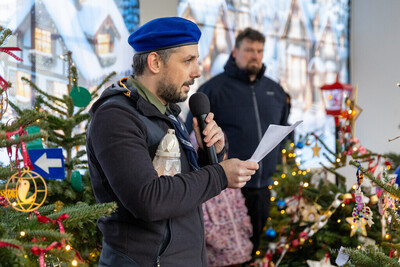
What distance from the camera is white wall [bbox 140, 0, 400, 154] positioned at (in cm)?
655

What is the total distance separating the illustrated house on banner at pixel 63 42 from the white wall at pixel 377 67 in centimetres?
385

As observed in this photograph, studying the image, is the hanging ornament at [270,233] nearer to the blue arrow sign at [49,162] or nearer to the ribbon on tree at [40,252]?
the blue arrow sign at [49,162]

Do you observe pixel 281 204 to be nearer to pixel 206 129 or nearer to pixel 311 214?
pixel 311 214

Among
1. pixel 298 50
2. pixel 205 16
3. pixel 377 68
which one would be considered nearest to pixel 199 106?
pixel 205 16

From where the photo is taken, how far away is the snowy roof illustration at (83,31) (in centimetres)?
377

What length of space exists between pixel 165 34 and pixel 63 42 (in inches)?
100

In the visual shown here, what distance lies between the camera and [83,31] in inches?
157

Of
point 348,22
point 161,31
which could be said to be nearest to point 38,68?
point 161,31

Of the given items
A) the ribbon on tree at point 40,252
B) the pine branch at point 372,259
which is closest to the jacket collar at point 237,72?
the pine branch at point 372,259

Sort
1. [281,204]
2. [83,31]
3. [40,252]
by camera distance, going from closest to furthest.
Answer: [40,252]
[281,204]
[83,31]

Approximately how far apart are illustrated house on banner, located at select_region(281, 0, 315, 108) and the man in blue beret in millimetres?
4504

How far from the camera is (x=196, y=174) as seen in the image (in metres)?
1.41

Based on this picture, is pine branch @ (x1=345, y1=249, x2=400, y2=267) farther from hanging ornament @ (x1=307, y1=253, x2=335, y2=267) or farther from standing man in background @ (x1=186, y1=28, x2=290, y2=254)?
standing man in background @ (x1=186, y1=28, x2=290, y2=254)

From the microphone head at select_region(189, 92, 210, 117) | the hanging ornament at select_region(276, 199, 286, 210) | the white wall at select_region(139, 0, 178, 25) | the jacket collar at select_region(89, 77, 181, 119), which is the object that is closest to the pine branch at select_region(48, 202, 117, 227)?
the jacket collar at select_region(89, 77, 181, 119)
